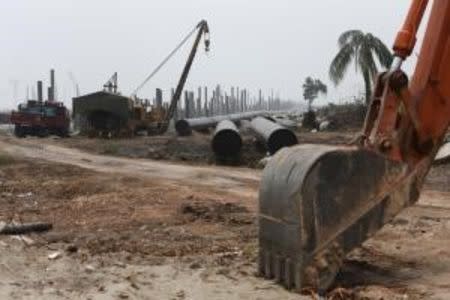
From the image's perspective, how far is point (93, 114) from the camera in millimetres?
43219

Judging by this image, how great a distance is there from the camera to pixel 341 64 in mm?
38750

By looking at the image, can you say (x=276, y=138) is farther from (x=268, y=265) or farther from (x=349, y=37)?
(x=268, y=265)

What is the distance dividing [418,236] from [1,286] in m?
4.98

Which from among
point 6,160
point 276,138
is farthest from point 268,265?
point 276,138

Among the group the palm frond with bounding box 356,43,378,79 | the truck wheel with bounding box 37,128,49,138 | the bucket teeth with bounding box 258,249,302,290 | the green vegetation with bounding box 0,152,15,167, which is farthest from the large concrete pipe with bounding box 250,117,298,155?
the truck wheel with bounding box 37,128,49,138

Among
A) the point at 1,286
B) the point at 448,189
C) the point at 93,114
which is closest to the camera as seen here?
the point at 1,286

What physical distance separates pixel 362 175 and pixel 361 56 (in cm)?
3188

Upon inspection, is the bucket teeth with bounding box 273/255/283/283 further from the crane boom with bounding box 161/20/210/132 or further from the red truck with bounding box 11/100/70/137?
the red truck with bounding box 11/100/70/137

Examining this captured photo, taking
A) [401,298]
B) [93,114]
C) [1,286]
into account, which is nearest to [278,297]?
[401,298]

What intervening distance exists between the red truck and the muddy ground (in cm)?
2977

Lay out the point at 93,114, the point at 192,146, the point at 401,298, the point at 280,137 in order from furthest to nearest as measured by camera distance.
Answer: the point at 93,114
the point at 192,146
the point at 280,137
the point at 401,298

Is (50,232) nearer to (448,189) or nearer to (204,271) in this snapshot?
(204,271)

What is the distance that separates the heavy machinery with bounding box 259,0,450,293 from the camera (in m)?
7.41

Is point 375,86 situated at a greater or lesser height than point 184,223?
greater
